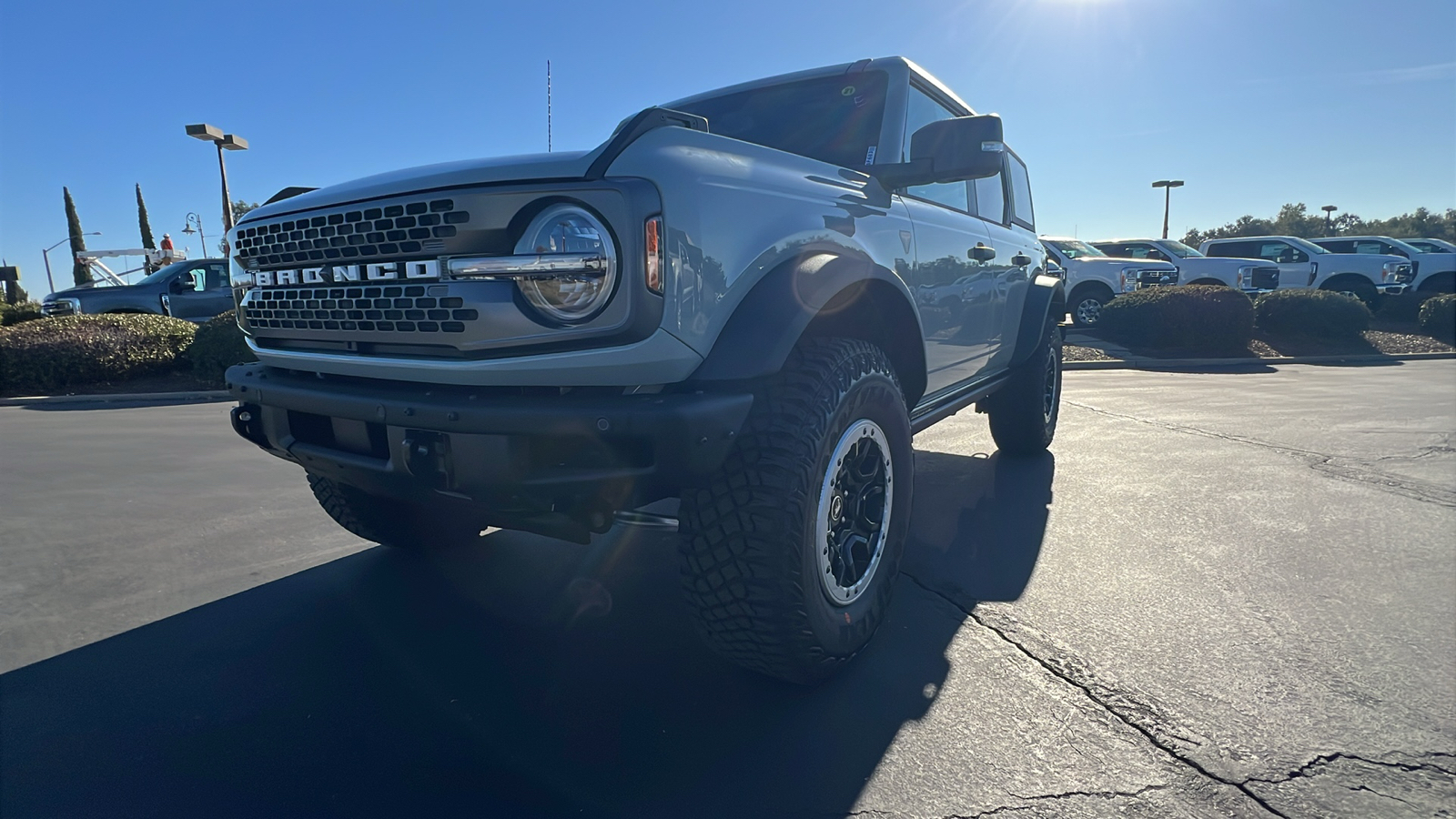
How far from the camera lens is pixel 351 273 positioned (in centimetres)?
215

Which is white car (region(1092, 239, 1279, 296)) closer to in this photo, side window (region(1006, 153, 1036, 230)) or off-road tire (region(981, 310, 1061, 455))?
side window (region(1006, 153, 1036, 230))

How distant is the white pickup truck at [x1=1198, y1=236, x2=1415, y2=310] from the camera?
18.1m

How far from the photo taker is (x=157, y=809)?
1746 millimetres

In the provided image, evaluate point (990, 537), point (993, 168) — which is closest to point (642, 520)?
point (993, 168)

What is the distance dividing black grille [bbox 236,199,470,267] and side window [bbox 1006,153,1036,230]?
154 inches

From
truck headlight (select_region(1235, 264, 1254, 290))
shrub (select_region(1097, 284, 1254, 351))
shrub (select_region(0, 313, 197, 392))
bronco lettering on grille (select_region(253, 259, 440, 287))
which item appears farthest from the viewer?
truck headlight (select_region(1235, 264, 1254, 290))

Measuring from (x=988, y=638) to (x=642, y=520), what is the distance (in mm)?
1210

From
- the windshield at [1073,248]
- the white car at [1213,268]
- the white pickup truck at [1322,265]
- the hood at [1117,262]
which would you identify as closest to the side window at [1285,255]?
the white pickup truck at [1322,265]

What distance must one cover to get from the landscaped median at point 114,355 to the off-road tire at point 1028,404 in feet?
25.8

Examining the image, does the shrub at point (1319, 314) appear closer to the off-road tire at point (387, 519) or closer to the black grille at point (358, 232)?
A: the off-road tire at point (387, 519)

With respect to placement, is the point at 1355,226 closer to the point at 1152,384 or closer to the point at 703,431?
the point at 1152,384

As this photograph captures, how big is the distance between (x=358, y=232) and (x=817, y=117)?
1908mm

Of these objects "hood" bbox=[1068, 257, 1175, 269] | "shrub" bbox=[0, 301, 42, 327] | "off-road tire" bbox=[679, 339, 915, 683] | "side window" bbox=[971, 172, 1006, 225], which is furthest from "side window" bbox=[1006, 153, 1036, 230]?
"shrub" bbox=[0, 301, 42, 327]

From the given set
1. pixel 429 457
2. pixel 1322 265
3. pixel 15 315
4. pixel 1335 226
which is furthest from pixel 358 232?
pixel 1335 226
